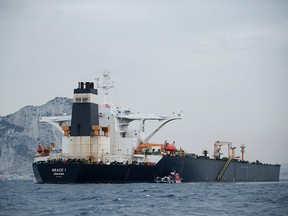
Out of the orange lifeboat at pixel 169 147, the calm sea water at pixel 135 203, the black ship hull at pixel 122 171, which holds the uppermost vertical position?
the orange lifeboat at pixel 169 147

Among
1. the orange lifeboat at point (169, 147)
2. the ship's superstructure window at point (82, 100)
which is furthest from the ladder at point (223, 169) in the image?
the ship's superstructure window at point (82, 100)

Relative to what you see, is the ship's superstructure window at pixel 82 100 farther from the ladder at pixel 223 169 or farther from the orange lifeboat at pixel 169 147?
the ladder at pixel 223 169

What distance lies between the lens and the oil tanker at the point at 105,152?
78125 mm

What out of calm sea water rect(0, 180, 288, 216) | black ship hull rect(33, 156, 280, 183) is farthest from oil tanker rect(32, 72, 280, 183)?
calm sea water rect(0, 180, 288, 216)

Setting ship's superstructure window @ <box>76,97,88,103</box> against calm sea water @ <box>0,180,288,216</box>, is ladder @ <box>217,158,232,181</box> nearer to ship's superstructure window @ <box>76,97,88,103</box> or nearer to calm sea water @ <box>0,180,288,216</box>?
ship's superstructure window @ <box>76,97,88,103</box>

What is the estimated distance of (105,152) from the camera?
269ft

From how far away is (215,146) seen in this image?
4513 inches

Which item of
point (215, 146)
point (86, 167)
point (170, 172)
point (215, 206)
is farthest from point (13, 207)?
point (215, 146)

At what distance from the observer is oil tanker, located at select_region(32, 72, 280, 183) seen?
7812cm

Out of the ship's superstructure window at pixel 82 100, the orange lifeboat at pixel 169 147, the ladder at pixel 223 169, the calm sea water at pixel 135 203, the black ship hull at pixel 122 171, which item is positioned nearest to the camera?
the calm sea water at pixel 135 203

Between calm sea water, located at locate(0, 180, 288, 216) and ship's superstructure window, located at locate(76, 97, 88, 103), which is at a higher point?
ship's superstructure window, located at locate(76, 97, 88, 103)

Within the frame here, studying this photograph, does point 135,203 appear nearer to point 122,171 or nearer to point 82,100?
point 122,171

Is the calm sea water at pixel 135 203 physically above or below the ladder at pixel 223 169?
below

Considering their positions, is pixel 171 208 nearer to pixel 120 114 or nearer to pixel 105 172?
pixel 105 172
